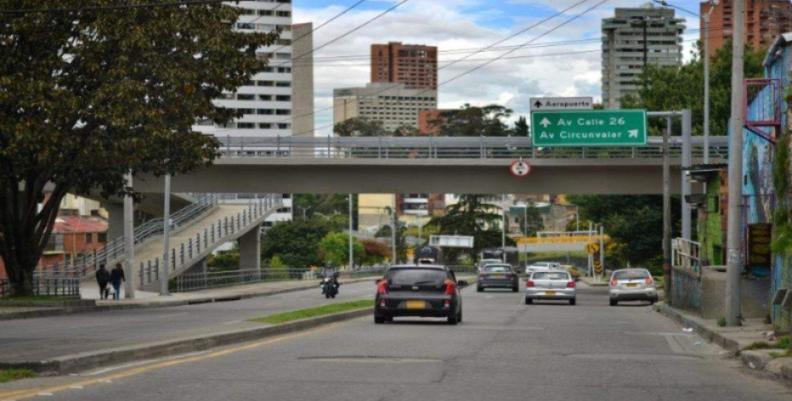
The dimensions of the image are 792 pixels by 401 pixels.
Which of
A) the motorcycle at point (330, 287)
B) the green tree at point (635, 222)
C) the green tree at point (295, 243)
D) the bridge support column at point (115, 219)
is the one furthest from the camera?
the green tree at point (295, 243)

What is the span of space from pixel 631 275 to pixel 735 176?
2595 cm

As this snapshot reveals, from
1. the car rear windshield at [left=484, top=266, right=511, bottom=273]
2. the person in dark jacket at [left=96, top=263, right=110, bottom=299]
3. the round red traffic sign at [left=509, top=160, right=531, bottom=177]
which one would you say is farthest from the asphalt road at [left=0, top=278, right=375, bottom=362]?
the car rear windshield at [left=484, top=266, right=511, bottom=273]

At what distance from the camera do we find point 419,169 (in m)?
59.5

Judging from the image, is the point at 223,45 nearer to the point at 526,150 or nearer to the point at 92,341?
the point at 92,341

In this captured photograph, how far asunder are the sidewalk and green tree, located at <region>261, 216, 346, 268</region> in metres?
90.9

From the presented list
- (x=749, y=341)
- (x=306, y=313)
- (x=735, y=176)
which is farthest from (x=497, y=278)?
(x=749, y=341)

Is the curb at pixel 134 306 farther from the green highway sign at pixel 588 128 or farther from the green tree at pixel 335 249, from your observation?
the green tree at pixel 335 249

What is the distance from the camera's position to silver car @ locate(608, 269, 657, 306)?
5197 centimetres

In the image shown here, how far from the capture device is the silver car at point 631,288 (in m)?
52.0

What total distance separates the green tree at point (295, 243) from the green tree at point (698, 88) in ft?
137

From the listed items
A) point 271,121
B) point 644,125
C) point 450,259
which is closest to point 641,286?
point 644,125

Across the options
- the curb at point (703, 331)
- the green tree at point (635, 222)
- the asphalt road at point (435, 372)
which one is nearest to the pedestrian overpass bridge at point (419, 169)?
the curb at point (703, 331)

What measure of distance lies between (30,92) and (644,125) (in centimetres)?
2725

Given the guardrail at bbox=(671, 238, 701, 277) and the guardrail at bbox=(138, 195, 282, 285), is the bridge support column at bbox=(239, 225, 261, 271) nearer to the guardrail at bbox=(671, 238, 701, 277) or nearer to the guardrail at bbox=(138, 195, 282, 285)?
the guardrail at bbox=(138, 195, 282, 285)
